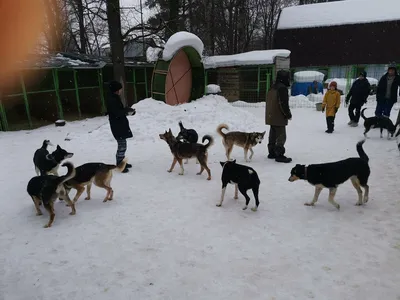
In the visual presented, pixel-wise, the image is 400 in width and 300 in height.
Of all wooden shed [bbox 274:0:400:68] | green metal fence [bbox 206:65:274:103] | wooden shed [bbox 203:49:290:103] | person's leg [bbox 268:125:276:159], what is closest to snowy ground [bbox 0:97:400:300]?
person's leg [bbox 268:125:276:159]

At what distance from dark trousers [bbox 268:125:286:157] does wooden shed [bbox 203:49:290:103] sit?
40.7 feet

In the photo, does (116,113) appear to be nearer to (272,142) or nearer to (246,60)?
(272,142)

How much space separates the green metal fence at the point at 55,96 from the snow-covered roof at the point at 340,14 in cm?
2016

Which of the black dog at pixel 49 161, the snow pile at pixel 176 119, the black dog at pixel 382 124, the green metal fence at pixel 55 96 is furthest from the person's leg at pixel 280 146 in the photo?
the green metal fence at pixel 55 96

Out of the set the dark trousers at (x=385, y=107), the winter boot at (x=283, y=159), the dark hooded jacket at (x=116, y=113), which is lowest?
the winter boot at (x=283, y=159)

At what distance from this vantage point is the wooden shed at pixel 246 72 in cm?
1888

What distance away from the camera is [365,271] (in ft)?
10.4

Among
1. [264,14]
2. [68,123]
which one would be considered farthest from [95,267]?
[264,14]

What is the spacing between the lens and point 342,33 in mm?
28422

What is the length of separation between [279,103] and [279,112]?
22 centimetres

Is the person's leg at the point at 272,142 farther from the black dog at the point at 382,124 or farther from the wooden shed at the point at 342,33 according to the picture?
the wooden shed at the point at 342,33

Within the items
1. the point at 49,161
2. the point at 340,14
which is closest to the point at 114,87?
the point at 49,161

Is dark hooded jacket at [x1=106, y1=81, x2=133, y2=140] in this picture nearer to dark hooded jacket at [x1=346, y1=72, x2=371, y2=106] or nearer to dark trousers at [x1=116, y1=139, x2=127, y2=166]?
dark trousers at [x1=116, y1=139, x2=127, y2=166]

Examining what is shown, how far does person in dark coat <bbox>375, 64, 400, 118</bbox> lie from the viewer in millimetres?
9891
